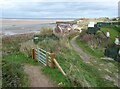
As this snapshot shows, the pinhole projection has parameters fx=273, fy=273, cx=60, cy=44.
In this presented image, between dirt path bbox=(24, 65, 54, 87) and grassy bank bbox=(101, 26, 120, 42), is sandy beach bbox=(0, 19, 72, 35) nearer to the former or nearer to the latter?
grassy bank bbox=(101, 26, 120, 42)

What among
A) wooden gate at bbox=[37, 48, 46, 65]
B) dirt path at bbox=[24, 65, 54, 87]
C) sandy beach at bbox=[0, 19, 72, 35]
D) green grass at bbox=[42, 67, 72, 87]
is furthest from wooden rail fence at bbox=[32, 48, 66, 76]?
sandy beach at bbox=[0, 19, 72, 35]

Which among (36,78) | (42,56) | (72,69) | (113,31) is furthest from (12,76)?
(113,31)

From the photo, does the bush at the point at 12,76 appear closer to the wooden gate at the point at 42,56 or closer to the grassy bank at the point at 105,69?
the wooden gate at the point at 42,56

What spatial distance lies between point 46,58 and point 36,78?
2132 mm

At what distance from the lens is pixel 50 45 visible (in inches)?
739

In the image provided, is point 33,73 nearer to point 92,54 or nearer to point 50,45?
point 50,45

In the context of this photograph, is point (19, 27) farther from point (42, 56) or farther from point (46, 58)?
point (46, 58)

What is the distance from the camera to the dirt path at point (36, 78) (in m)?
11.1

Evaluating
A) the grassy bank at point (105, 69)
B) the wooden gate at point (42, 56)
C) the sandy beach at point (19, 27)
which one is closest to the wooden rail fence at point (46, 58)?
the wooden gate at point (42, 56)

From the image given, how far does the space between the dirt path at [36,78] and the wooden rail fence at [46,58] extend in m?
0.64

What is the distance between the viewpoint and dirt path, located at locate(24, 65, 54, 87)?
11141 mm

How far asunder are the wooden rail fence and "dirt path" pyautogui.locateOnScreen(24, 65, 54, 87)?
64 cm

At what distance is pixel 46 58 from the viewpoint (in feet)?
46.0

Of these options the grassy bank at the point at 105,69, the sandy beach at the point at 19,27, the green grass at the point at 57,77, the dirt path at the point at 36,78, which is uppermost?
the green grass at the point at 57,77
